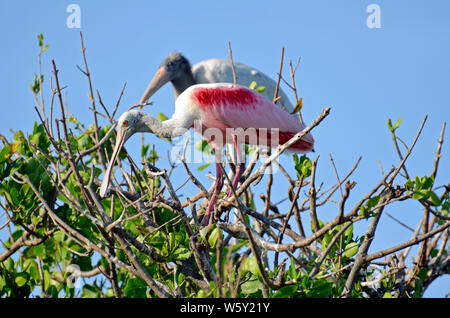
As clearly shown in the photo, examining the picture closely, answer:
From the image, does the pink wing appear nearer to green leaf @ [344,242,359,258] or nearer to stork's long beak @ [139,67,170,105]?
green leaf @ [344,242,359,258]

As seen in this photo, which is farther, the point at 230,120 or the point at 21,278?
the point at 230,120

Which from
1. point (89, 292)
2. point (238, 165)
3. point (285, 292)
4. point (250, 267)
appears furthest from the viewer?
point (238, 165)

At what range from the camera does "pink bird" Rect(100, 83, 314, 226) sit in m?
5.89

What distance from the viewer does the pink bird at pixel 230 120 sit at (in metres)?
5.89

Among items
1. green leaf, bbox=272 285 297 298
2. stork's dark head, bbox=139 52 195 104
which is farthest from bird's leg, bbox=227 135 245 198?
stork's dark head, bbox=139 52 195 104

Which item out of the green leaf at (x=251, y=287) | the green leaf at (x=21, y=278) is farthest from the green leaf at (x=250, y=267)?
the green leaf at (x=21, y=278)

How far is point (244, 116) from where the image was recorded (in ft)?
19.8

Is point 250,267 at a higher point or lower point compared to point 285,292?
higher

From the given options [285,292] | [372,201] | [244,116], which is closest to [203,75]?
[244,116]

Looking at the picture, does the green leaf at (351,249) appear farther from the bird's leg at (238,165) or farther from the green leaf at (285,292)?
the bird's leg at (238,165)

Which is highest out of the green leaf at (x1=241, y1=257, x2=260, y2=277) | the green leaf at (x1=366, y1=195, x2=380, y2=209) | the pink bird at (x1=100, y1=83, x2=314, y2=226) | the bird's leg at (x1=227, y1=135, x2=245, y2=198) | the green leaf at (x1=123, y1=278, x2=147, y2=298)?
the pink bird at (x1=100, y1=83, x2=314, y2=226)

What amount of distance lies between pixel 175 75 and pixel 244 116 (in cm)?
438

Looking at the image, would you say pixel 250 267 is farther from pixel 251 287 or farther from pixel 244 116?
pixel 244 116
